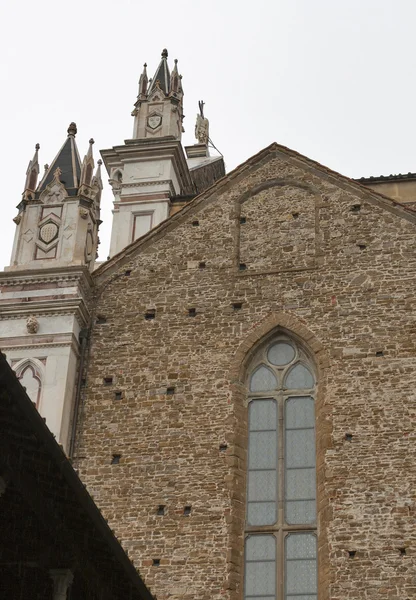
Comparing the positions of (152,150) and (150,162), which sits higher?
(152,150)

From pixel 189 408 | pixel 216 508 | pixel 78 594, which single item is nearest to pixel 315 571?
pixel 216 508

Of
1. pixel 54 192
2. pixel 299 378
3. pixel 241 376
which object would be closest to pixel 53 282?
pixel 54 192

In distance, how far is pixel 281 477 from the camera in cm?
1797

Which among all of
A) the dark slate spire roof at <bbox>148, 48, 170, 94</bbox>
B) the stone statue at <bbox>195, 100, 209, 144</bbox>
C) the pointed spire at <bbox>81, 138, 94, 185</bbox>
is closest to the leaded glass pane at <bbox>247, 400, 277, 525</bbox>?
the pointed spire at <bbox>81, 138, 94, 185</bbox>

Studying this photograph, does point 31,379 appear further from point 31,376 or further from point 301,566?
point 301,566

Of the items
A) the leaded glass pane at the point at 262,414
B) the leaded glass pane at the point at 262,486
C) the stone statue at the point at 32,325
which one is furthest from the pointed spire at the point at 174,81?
the leaded glass pane at the point at 262,486

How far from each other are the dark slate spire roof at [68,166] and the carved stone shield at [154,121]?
126 inches

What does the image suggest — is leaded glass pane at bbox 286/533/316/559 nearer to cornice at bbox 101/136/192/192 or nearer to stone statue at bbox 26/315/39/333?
stone statue at bbox 26/315/39/333

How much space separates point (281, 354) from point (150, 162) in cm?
715

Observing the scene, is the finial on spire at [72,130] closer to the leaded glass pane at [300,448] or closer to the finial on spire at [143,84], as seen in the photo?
the finial on spire at [143,84]

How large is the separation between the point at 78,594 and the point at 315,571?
4730 mm

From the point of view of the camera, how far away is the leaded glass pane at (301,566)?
16953 millimetres

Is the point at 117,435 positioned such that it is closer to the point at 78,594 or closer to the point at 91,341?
the point at 91,341

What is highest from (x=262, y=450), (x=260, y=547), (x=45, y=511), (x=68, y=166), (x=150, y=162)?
(x=150, y=162)
